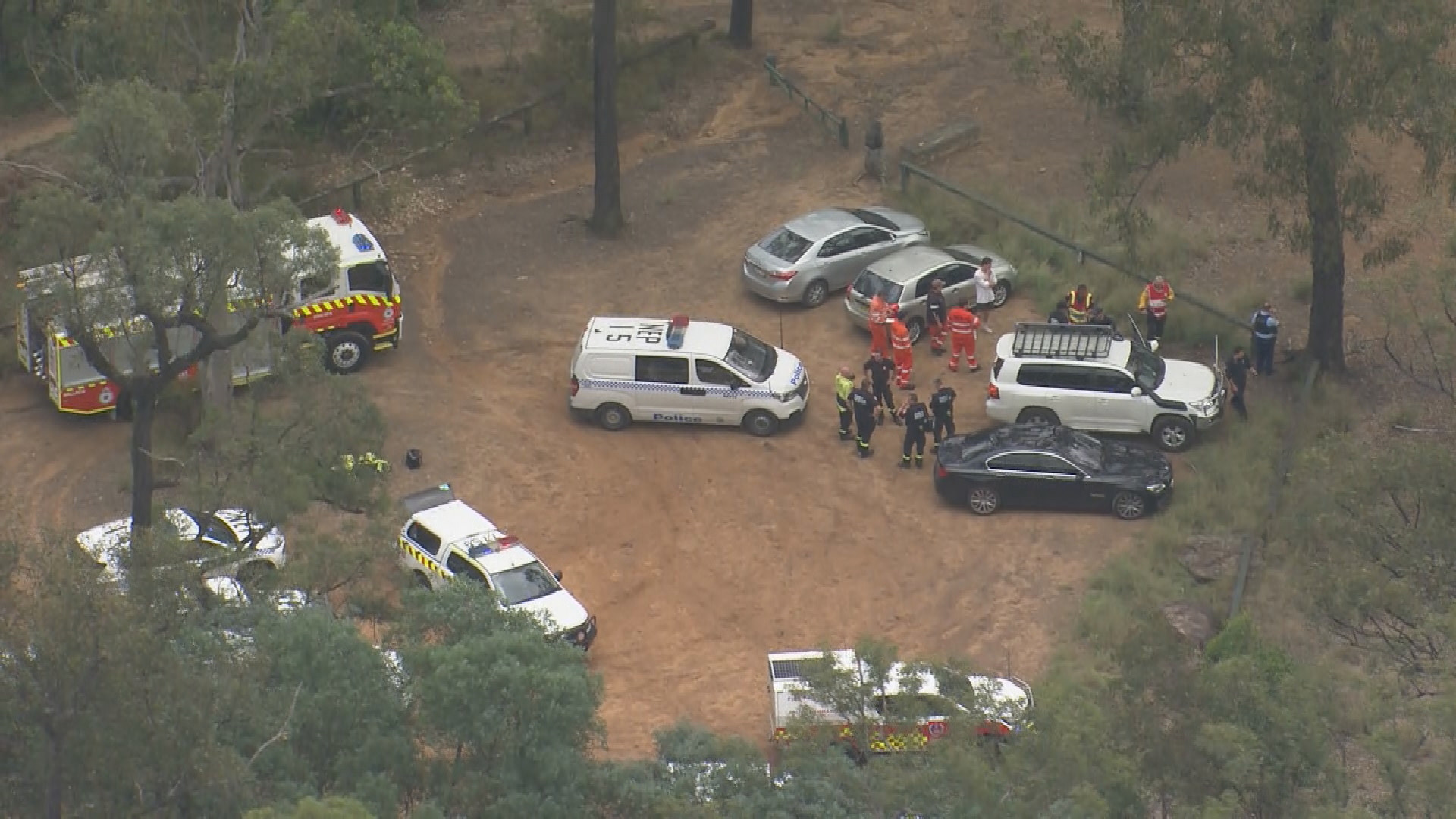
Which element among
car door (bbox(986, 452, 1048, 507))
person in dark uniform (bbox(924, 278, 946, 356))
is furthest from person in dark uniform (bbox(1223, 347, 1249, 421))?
person in dark uniform (bbox(924, 278, 946, 356))

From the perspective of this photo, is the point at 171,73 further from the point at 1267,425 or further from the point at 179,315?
the point at 1267,425

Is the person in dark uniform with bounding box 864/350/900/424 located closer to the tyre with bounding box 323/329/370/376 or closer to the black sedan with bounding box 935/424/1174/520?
the black sedan with bounding box 935/424/1174/520

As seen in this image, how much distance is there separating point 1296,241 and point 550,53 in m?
15.0

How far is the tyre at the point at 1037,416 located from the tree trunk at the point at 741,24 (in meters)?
13.7

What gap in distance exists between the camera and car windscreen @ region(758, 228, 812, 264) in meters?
33.7

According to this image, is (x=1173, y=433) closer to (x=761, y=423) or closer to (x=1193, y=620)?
(x=1193, y=620)

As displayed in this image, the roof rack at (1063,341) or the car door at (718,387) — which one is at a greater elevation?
the roof rack at (1063,341)

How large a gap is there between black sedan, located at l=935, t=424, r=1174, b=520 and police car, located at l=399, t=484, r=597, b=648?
5.45 metres

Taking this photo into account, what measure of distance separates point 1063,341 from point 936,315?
2703 millimetres

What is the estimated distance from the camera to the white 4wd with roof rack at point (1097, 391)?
2977 cm

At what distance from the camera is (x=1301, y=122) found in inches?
1103

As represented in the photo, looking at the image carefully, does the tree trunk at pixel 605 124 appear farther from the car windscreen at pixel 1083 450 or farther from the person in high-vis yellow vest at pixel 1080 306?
the car windscreen at pixel 1083 450

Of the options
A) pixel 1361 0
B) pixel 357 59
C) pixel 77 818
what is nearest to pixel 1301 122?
pixel 1361 0

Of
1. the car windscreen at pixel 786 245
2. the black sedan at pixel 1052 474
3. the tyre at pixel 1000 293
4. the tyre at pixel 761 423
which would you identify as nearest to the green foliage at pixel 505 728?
the black sedan at pixel 1052 474
